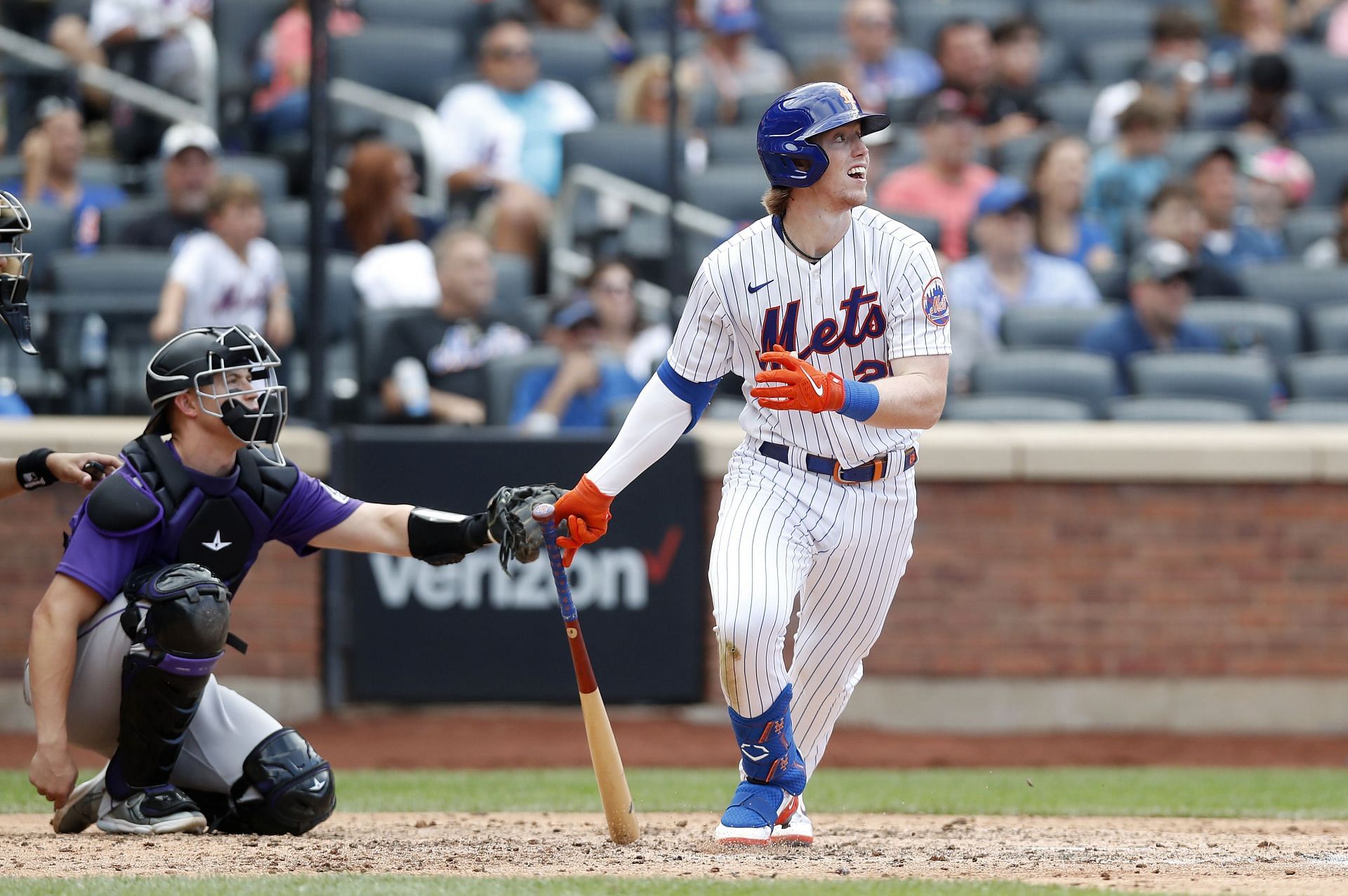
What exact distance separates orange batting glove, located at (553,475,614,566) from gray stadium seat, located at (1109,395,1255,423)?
432 centimetres

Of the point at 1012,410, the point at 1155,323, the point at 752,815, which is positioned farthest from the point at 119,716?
the point at 1155,323

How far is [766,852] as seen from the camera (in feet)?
14.3

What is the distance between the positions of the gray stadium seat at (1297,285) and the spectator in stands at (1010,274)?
0.76 m

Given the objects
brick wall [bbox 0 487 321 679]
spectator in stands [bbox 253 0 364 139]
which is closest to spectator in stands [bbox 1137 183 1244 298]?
brick wall [bbox 0 487 321 679]

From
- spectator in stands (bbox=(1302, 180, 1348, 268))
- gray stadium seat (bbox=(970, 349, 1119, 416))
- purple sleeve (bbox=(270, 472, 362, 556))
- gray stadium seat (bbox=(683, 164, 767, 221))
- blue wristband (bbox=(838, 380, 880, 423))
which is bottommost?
purple sleeve (bbox=(270, 472, 362, 556))

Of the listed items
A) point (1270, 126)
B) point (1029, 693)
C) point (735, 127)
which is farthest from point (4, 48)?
point (1270, 126)

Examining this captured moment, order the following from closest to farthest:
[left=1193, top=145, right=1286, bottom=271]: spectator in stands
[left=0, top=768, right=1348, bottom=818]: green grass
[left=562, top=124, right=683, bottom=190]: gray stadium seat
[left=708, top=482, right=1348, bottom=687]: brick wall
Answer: [left=0, top=768, right=1348, bottom=818]: green grass < [left=708, top=482, right=1348, bottom=687]: brick wall < [left=1193, top=145, right=1286, bottom=271]: spectator in stands < [left=562, top=124, right=683, bottom=190]: gray stadium seat

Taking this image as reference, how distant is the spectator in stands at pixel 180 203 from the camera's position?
8508 millimetres

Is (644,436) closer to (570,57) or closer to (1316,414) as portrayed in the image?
(1316,414)

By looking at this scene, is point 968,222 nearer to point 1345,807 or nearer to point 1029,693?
point 1029,693

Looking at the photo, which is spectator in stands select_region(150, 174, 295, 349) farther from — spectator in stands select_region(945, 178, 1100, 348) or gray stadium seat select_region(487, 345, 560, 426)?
spectator in stands select_region(945, 178, 1100, 348)

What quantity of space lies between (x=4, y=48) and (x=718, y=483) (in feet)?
15.1

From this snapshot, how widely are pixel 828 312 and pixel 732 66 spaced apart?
636 cm

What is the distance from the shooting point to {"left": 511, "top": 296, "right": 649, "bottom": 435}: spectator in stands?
7984mm
